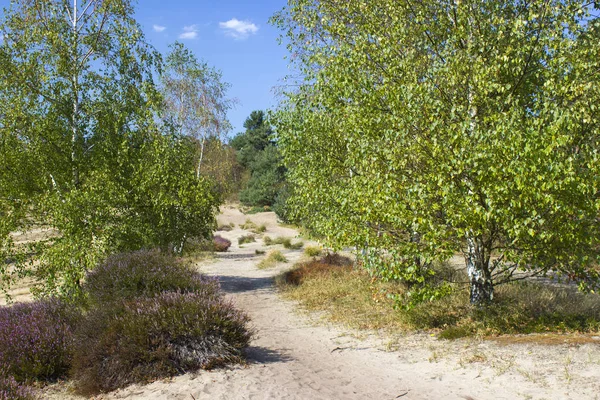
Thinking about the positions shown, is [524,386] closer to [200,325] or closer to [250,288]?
[200,325]

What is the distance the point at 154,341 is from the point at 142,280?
233cm

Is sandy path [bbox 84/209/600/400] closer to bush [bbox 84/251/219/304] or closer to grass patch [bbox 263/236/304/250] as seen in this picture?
bush [bbox 84/251/219/304]

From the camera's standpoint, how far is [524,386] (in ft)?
22.1

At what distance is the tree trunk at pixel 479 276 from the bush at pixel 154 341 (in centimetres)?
495

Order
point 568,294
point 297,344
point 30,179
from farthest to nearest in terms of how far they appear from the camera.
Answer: point 30,179, point 568,294, point 297,344

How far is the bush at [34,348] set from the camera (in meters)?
7.61

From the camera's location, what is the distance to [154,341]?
23.0ft

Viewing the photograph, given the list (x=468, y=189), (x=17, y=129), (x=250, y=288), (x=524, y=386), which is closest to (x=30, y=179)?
(x=17, y=129)

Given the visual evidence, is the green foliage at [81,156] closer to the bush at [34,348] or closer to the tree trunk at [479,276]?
the bush at [34,348]

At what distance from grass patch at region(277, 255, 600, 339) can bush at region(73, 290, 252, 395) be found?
3387 mm

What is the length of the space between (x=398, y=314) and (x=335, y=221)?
2.42 m

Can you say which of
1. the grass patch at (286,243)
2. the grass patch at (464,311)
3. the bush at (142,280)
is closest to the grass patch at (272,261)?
the grass patch at (286,243)

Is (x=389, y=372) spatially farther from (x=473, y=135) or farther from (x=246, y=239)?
(x=246, y=239)

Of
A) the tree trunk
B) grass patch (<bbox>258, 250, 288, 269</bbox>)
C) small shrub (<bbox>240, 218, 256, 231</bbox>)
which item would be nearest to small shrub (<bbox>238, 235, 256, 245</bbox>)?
small shrub (<bbox>240, 218, 256, 231</bbox>)
